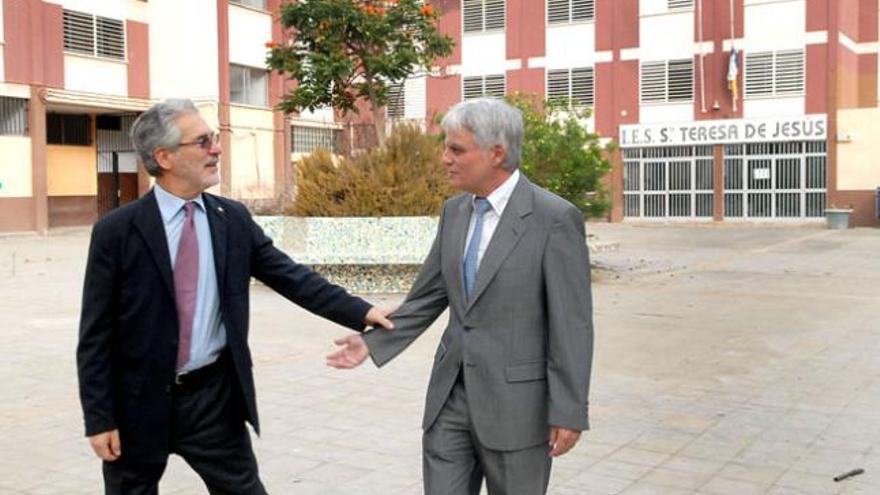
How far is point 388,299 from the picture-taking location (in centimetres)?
1184

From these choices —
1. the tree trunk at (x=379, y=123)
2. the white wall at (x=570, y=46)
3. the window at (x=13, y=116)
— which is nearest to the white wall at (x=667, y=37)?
the white wall at (x=570, y=46)

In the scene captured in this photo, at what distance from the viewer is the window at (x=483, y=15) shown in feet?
125

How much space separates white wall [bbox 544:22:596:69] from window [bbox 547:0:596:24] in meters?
0.28

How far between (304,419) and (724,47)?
101ft

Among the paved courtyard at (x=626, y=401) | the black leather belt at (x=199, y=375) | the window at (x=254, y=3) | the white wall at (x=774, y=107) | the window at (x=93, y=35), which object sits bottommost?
the paved courtyard at (x=626, y=401)

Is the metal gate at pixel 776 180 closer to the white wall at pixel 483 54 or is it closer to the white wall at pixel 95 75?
the white wall at pixel 483 54

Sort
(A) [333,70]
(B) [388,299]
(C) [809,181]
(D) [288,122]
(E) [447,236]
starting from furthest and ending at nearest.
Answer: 1. (D) [288,122]
2. (C) [809,181]
3. (A) [333,70]
4. (B) [388,299]
5. (E) [447,236]

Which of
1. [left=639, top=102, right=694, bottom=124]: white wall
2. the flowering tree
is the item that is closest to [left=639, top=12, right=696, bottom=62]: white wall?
[left=639, top=102, right=694, bottom=124]: white wall

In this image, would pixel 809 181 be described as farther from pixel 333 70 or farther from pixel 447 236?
pixel 447 236

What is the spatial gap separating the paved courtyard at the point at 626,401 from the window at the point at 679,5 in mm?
23520

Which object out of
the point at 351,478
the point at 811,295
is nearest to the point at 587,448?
the point at 351,478

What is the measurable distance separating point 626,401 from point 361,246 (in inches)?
245

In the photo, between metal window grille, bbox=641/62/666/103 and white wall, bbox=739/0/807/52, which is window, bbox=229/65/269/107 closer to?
metal window grille, bbox=641/62/666/103

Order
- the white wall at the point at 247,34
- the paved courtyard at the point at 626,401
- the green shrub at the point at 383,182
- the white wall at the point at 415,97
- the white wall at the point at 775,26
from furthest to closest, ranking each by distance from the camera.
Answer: the white wall at the point at 415,97 → the white wall at the point at 247,34 → the white wall at the point at 775,26 → the green shrub at the point at 383,182 → the paved courtyard at the point at 626,401
